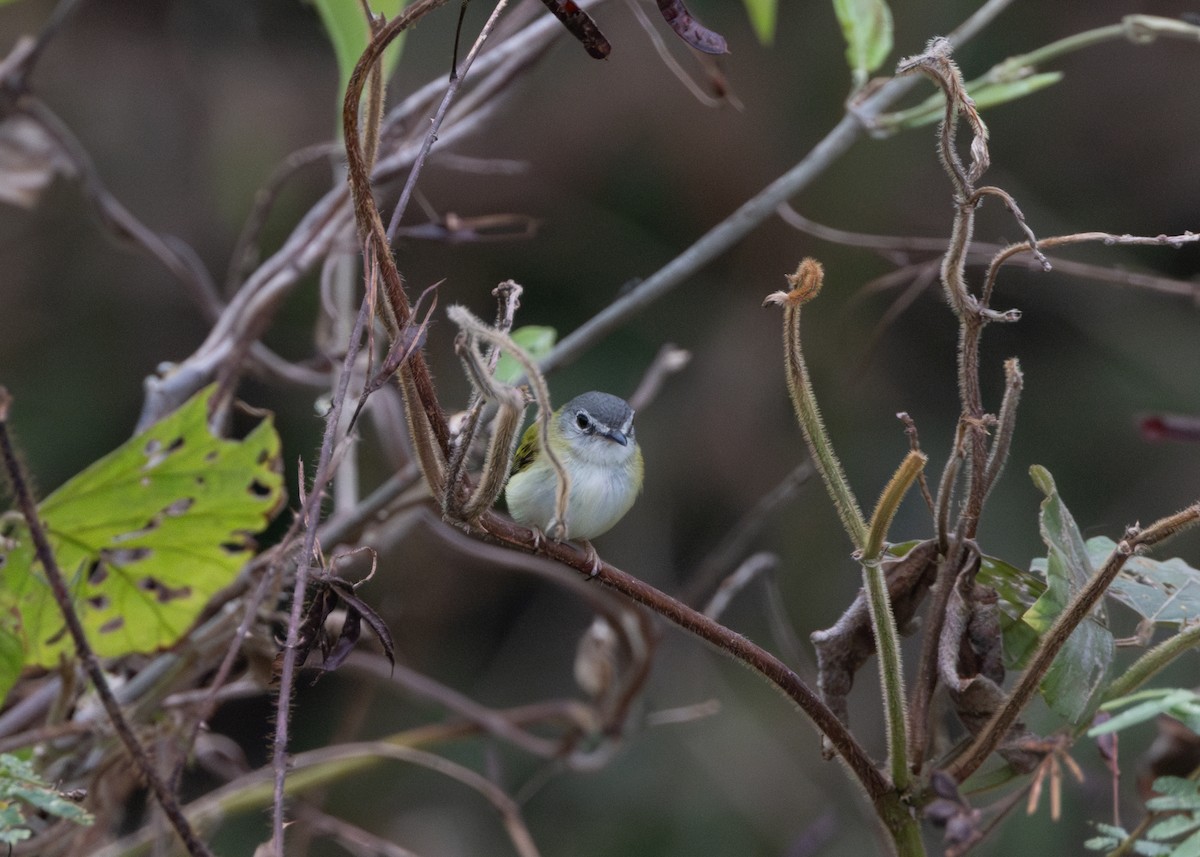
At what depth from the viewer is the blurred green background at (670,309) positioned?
4.15 meters

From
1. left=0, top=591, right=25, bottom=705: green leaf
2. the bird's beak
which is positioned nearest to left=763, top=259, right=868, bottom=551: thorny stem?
left=0, top=591, right=25, bottom=705: green leaf

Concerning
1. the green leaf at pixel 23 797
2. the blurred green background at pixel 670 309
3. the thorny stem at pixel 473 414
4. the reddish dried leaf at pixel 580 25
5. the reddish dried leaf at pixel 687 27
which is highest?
the reddish dried leaf at pixel 580 25

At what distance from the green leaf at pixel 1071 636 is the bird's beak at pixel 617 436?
1396 millimetres

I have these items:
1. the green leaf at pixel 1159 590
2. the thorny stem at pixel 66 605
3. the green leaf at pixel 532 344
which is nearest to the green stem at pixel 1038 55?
the green leaf at pixel 532 344

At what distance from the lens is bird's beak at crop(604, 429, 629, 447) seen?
2.63 meters

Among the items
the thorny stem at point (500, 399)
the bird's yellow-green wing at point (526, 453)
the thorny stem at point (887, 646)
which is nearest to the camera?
the thorny stem at point (500, 399)

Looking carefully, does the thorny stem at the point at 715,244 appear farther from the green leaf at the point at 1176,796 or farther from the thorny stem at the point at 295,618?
the green leaf at the point at 1176,796

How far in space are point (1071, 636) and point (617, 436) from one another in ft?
4.87

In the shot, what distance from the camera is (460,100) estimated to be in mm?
2348

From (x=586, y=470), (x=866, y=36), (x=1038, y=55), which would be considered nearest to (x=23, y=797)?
(x=586, y=470)

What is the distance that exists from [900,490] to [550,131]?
3888mm

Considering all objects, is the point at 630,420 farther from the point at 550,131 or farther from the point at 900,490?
the point at 550,131

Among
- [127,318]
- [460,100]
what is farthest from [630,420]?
[127,318]

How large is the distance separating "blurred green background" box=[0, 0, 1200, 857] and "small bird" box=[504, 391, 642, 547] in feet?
4.15
